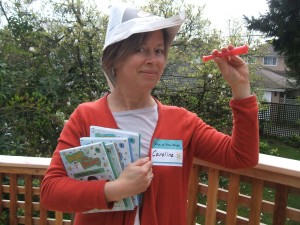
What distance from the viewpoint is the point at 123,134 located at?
1179mm

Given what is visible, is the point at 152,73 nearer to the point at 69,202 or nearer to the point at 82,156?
the point at 82,156

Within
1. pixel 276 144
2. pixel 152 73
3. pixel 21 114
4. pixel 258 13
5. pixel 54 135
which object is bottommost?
pixel 276 144

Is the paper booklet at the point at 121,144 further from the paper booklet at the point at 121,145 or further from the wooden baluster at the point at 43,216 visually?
the wooden baluster at the point at 43,216

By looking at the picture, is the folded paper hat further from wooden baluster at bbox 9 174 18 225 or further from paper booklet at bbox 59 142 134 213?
wooden baluster at bbox 9 174 18 225

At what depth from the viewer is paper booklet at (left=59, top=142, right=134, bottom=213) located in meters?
1.13

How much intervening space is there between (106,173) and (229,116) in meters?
4.66

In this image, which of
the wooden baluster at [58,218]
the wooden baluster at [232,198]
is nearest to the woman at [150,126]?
the wooden baluster at [232,198]

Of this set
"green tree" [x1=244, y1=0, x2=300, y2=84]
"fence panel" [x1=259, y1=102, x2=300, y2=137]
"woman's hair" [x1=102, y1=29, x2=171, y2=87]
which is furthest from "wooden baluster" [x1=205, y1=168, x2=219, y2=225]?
"fence panel" [x1=259, y1=102, x2=300, y2=137]

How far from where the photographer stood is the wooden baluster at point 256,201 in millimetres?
1513

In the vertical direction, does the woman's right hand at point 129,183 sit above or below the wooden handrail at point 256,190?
above

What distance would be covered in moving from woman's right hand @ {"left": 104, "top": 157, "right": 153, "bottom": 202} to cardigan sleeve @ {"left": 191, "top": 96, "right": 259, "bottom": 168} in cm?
29

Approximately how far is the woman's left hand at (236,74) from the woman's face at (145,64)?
0.65 ft

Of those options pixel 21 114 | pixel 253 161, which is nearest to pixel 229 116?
pixel 21 114

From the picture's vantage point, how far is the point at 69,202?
1122mm
